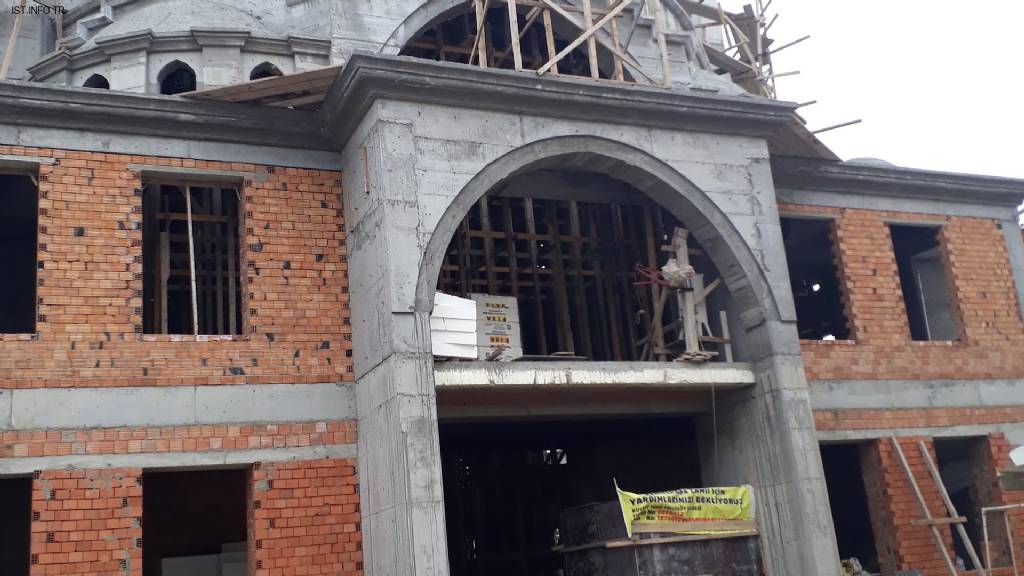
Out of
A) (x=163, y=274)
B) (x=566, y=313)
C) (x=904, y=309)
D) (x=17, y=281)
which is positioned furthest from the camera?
(x=17, y=281)

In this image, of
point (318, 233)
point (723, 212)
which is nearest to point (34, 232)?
point (318, 233)

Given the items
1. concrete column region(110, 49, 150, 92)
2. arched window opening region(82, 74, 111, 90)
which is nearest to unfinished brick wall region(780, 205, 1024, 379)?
concrete column region(110, 49, 150, 92)

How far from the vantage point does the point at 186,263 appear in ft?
45.6

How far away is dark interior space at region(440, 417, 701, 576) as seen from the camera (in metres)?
16.5

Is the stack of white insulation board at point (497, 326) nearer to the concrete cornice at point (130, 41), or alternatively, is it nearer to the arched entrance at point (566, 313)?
the arched entrance at point (566, 313)

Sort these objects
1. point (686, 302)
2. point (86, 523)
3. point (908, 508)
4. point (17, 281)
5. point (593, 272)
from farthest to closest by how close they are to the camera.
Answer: point (17, 281) < point (593, 272) < point (908, 508) < point (686, 302) < point (86, 523)

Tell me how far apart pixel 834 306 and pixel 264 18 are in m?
11.3

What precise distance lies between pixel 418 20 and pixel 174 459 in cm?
683

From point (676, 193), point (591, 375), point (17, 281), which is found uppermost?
point (17, 281)

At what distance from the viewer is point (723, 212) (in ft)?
41.7

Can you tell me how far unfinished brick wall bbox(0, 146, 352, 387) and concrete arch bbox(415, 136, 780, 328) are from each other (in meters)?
2.19

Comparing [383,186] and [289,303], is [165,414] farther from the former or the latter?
[383,186]

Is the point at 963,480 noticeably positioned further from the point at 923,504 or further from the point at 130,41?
the point at 130,41

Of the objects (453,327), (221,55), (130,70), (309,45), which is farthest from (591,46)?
(130,70)
